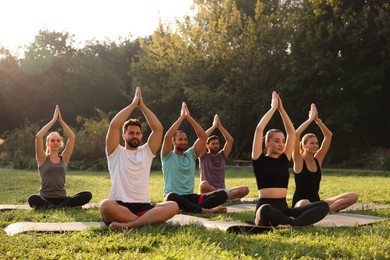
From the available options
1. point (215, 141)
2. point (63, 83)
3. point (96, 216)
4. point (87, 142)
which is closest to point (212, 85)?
point (87, 142)

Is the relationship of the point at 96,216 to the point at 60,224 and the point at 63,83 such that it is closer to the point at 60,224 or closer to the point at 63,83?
the point at 60,224

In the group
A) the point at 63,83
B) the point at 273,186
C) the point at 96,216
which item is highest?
the point at 63,83

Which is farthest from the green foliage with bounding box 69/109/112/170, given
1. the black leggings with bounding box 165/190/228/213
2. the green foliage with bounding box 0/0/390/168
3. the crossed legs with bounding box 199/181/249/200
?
the black leggings with bounding box 165/190/228/213

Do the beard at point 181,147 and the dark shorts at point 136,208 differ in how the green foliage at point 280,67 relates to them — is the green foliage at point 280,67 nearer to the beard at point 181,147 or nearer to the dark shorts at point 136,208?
the beard at point 181,147

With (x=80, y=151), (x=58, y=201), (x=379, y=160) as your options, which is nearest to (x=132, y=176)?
(x=58, y=201)

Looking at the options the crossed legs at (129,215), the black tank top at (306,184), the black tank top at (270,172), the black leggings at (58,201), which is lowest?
the black leggings at (58,201)

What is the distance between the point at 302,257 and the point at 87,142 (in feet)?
65.2

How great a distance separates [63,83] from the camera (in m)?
34.2

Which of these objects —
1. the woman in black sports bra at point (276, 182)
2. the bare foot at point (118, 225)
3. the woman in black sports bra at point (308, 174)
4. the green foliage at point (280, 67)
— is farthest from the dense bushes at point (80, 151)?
the woman in black sports bra at point (276, 182)

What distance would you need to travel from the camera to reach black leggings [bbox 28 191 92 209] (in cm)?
750

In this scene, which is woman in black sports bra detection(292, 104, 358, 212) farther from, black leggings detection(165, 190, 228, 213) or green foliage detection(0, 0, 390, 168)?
green foliage detection(0, 0, 390, 168)

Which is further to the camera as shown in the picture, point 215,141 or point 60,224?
point 215,141

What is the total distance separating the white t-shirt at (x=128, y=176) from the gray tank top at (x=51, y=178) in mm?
2323

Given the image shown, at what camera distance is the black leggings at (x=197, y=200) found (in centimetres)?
719
